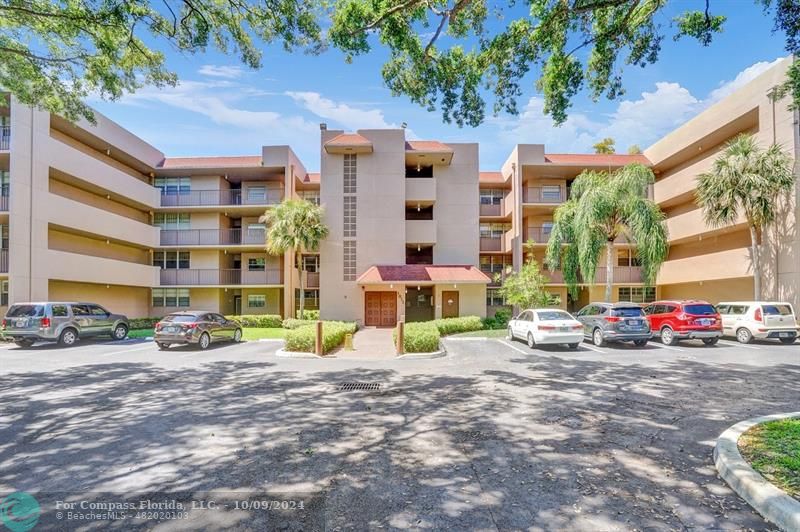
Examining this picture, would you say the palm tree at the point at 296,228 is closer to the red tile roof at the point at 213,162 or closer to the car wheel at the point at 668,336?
the red tile roof at the point at 213,162

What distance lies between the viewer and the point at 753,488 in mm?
3994

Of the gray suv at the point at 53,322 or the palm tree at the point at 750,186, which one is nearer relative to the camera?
the gray suv at the point at 53,322

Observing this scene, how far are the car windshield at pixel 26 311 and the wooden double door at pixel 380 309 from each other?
15.9 metres

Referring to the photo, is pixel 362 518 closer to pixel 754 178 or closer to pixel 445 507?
pixel 445 507

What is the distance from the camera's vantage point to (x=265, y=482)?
4445 millimetres

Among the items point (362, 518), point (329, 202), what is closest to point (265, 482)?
point (362, 518)

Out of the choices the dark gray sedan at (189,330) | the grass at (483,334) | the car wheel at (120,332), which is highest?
the dark gray sedan at (189,330)

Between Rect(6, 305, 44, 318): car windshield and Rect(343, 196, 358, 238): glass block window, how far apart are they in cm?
1522

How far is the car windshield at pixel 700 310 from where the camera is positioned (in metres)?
15.9

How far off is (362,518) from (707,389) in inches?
352

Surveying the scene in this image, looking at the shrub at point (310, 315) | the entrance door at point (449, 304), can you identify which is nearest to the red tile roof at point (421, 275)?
the entrance door at point (449, 304)

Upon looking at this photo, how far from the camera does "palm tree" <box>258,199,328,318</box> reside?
23.7 metres

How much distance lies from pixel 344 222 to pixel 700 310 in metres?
19.3

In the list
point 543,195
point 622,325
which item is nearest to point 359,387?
point 622,325
